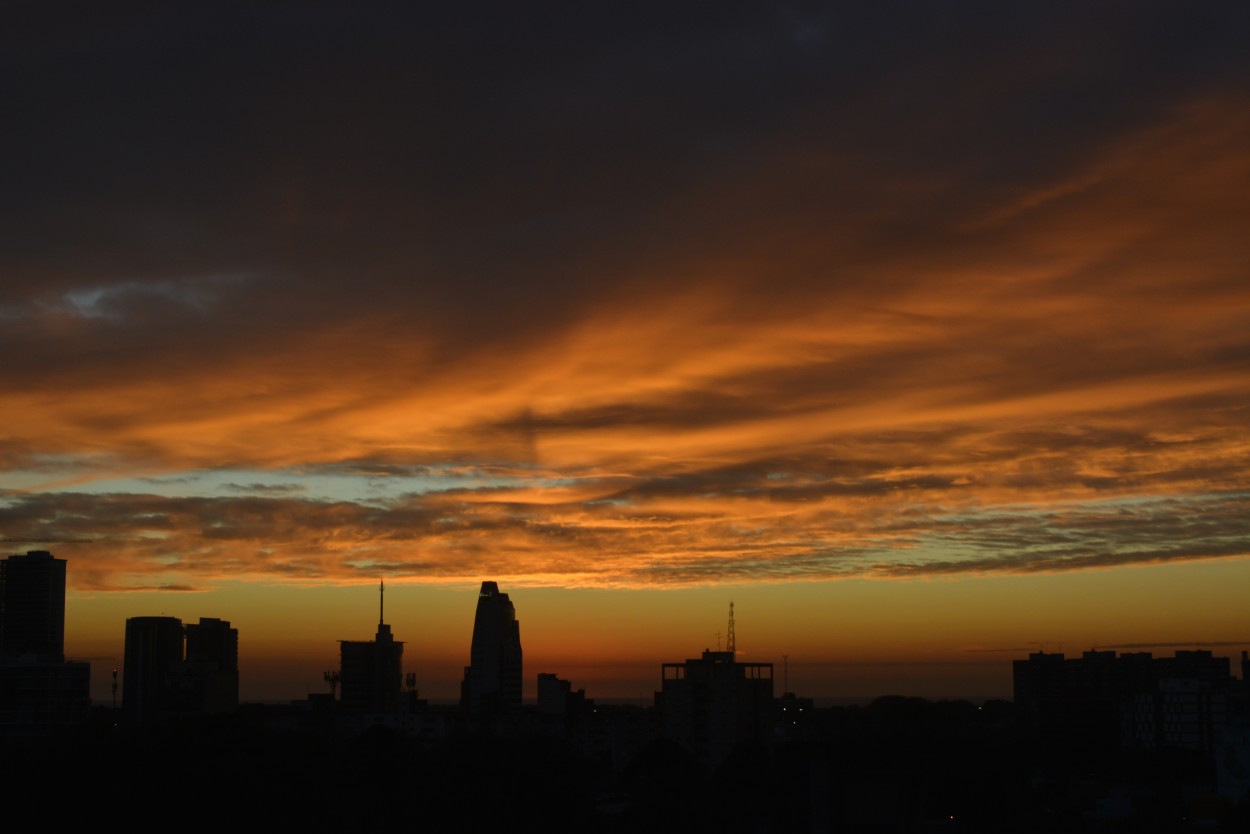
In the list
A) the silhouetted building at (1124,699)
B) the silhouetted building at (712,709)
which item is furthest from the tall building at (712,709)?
the silhouetted building at (1124,699)

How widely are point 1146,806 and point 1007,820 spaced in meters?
14.3

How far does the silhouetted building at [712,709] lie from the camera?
115312 mm

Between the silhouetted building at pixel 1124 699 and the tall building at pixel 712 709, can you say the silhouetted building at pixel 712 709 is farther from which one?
the silhouetted building at pixel 1124 699

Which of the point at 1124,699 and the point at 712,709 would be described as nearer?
the point at 712,709

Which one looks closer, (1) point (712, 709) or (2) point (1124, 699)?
(1) point (712, 709)

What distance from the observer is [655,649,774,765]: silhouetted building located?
378 ft

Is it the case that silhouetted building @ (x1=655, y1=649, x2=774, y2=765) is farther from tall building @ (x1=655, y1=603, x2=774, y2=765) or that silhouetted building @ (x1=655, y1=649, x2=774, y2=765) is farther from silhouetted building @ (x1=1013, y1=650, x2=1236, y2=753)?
silhouetted building @ (x1=1013, y1=650, x2=1236, y2=753)

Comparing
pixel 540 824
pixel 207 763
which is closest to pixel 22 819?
pixel 207 763

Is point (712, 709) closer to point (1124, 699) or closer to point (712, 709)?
point (712, 709)

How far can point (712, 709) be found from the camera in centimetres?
11562

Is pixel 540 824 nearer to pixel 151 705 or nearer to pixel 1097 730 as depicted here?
pixel 1097 730

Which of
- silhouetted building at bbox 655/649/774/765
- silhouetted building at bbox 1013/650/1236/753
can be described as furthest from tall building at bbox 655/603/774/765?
silhouetted building at bbox 1013/650/1236/753

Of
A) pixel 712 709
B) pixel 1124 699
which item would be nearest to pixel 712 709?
pixel 712 709

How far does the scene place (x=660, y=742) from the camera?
9950 cm
